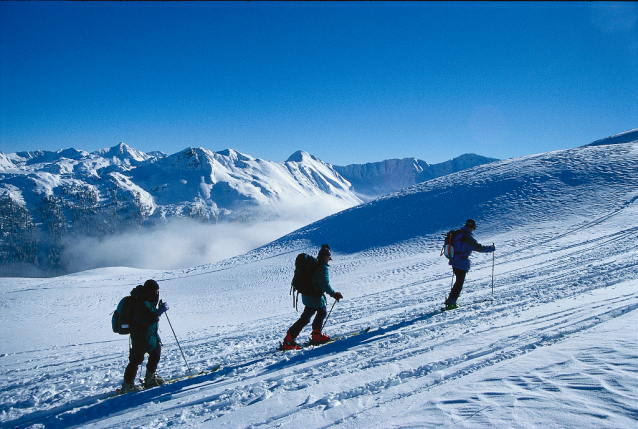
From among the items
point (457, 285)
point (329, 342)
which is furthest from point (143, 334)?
point (457, 285)

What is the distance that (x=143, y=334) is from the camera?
534cm

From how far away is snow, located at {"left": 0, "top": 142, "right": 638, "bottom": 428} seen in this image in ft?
11.2

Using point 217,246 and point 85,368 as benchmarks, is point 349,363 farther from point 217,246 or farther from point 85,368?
point 217,246

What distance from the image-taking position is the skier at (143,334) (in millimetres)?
5254

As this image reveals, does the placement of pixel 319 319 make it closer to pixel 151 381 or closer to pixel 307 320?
pixel 307 320

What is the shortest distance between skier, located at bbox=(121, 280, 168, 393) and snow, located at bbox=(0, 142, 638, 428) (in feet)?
1.18

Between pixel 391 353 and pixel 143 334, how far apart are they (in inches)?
169

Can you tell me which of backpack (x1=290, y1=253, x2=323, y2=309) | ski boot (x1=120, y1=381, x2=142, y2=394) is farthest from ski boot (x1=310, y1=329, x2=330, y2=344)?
ski boot (x1=120, y1=381, x2=142, y2=394)

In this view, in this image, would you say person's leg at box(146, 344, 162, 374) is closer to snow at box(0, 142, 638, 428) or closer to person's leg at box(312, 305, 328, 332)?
snow at box(0, 142, 638, 428)

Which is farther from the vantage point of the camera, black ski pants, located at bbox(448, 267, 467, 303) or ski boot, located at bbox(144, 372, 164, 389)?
black ski pants, located at bbox(448, 267, 467, 303)

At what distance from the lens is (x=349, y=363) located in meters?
5.20

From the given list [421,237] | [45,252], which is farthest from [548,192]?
[45,252]

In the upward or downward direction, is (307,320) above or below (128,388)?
above

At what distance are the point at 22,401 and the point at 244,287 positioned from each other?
49.6ft
